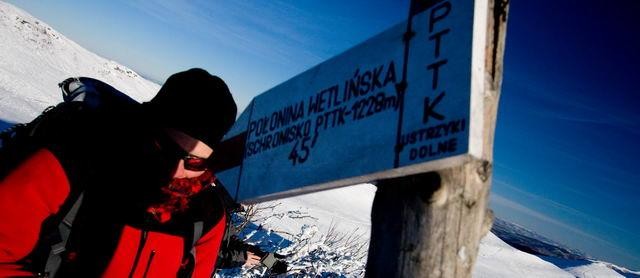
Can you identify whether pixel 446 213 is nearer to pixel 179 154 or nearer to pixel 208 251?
pixel 179 154

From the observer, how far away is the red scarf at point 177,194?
1.86m

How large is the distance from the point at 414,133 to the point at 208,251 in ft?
5.62

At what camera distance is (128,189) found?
1.73 m

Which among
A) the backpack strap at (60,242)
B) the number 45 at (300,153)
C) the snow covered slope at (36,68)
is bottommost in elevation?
the backpack strap at (60,242)

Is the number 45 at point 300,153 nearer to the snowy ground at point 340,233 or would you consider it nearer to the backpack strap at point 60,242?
the backpack strap at point 60,242

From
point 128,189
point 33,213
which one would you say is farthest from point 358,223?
point 33,213

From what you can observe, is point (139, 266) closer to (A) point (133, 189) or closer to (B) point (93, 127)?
(A) point (133, 189)

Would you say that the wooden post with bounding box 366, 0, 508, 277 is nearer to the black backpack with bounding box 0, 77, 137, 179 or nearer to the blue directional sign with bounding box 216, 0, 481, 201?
the blue directional sign with bounding box 216, 0, 481, 201

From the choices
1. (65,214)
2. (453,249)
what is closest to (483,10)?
(453,249)

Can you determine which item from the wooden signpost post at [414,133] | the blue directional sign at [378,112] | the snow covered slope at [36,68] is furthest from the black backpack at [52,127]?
the snow covered slope at [36,68]

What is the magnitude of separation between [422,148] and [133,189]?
144cm

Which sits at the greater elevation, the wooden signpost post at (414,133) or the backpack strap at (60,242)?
the wooden signpost post at (414,133)

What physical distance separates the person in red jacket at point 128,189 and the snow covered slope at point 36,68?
42.7ft

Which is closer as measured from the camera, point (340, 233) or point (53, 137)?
point (53, 137)
